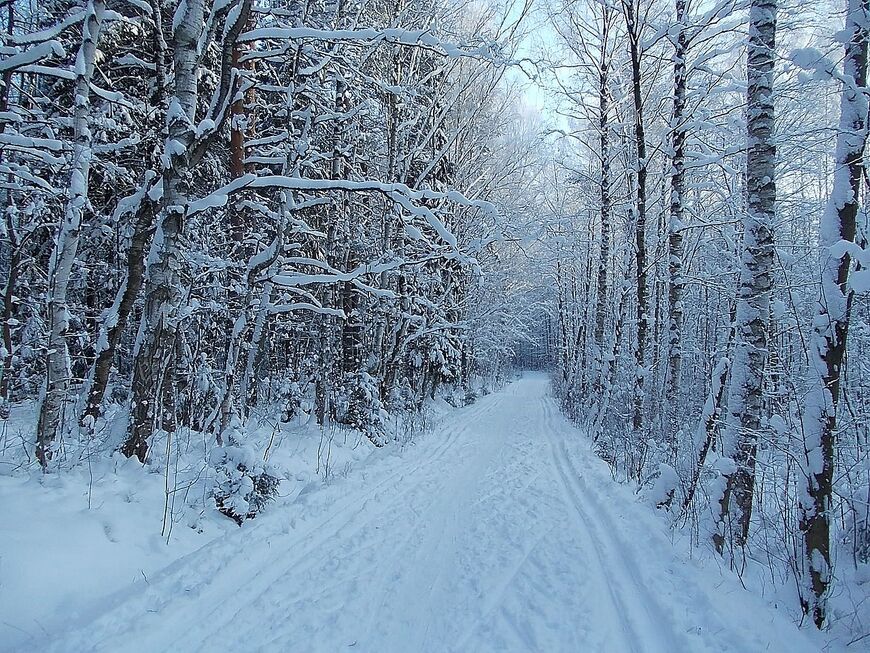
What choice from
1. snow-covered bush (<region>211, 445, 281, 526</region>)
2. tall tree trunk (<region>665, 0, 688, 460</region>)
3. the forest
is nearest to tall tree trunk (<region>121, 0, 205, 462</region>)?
the forest

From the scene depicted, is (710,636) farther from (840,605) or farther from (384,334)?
(384,334)

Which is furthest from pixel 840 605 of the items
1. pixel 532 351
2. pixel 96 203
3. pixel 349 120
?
pixel 532 351

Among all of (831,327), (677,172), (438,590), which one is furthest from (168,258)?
(677,172)

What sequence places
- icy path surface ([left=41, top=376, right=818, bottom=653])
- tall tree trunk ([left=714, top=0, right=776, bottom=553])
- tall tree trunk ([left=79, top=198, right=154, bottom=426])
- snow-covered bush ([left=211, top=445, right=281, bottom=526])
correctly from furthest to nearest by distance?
tall tree trunk ([left=79, top=198, right=154, bottom=426]), snow-covered bush ([left=211, top=445, right=281, bottom=526]), tall tree trunk ([left=714, top=0, right=776, bottom=553]), icy path surface ([left=41, top=376, right=818, bottom=653])

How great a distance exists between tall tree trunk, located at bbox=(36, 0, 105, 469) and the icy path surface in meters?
2.16

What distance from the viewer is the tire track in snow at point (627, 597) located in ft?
9.88

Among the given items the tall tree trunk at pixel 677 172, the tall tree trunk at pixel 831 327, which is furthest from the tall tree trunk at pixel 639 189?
the tall tree trunk at pixel 831 327

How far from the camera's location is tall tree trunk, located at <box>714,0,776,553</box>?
4.29m

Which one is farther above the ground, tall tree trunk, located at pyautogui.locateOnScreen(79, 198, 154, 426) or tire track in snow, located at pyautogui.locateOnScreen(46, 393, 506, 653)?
tall tree trunk, located at pyautogui.locateOnScreen(79, 198, 154, 426)

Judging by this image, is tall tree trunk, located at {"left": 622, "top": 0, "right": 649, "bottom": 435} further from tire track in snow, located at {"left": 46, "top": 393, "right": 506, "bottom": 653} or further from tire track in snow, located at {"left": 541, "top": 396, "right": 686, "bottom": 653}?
tire track in snow, located at {"left": 46, "top": 393, "right": 506, "bottom": 653}

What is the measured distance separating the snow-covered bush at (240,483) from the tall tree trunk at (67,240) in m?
1.58

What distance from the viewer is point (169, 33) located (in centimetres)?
746

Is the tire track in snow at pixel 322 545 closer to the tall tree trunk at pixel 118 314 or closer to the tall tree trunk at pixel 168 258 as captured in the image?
the tall tree trunk at pixel 168 258

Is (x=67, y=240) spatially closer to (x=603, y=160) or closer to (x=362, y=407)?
A: (x=362, y=407)
